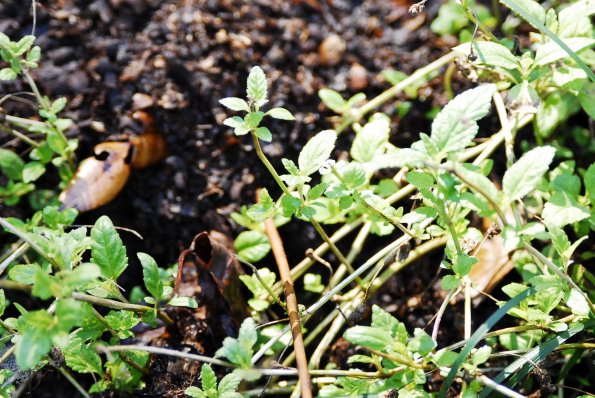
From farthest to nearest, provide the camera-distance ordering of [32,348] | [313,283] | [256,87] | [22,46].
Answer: [313,283]
[22,46]
[256,87]
[32,348]

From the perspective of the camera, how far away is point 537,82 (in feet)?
5.83

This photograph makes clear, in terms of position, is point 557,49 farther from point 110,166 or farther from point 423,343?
point 110,166

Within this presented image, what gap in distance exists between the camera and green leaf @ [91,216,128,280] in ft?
4.72

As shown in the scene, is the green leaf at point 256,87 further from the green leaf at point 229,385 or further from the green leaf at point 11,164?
the green leaf at point 11,164

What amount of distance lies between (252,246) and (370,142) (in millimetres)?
520

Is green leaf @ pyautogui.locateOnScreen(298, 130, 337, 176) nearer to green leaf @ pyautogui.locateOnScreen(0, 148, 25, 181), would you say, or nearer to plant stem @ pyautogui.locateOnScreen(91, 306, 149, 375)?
plant stem @ pyautogui.locateOnScreen(91, 306, 149, 375)

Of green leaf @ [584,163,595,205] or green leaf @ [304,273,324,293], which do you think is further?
green leaf @ [304,273,324,293]

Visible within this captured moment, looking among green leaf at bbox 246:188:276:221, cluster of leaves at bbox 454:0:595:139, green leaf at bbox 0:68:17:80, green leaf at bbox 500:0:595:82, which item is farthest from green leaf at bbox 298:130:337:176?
green leaf at bbox 0:68:17:80

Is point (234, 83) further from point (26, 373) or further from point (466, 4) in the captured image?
point (26, 373)

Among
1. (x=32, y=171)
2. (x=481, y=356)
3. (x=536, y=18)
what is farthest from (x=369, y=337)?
(x=32, y=171)

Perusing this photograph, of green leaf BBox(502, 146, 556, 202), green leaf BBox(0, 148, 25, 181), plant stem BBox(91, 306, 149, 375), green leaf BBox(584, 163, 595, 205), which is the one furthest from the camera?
green leaf BBox(0, 148, 25, 181)

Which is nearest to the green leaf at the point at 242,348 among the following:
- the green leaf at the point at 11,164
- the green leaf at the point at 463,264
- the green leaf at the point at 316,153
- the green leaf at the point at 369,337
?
the green leaf at the point at 369,337

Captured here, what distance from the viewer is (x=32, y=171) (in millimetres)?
1906

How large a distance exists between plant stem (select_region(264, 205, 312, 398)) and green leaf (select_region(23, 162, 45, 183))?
796 mm
